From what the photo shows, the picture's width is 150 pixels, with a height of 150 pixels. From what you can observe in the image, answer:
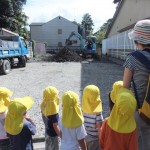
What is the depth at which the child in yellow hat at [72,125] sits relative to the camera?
2908 millimetres

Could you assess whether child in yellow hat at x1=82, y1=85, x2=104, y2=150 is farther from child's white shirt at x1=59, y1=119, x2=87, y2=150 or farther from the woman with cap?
the woman with cap

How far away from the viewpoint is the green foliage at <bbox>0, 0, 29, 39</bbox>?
1275 inches

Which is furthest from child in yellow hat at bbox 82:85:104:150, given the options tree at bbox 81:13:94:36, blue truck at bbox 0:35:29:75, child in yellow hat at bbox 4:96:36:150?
tree at bbox 81:13:94:36

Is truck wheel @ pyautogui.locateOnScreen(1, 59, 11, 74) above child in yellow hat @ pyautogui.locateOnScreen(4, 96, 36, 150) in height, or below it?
below

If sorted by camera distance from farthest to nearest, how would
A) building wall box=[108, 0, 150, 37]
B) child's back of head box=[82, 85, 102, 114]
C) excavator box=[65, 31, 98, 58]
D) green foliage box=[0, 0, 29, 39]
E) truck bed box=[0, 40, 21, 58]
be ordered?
green foliage box=[0, 0, 29, 39]
excavator box=[65, 31, 98, 58]
building wall box=[108, 0, 150, 37]
truck bed box=[0, 40, 21, 58]
child's back of head box=[82, 85, 102, 114]

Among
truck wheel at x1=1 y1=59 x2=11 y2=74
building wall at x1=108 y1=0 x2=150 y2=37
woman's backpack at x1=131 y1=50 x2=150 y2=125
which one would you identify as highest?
building wall at x1=108 y1=0 x2=150 y2=37

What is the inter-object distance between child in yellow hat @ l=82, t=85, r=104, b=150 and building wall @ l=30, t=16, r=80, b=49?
2038 inches

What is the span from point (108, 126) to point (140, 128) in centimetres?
30

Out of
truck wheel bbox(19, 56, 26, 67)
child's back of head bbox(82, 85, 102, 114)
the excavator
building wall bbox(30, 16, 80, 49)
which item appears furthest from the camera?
building wall bbox(30, 16, 80, 49)

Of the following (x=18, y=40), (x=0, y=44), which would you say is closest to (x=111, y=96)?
(x=0, y=44)

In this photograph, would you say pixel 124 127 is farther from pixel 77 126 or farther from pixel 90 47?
pixel 90 47

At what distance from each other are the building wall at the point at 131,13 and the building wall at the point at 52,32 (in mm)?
24509

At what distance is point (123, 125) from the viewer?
241 cm

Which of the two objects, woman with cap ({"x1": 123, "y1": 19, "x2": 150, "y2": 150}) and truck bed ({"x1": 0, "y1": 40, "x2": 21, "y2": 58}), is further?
truck bed ({"x1": 0, "y1": 40, "x2": 21, "y2": 58})
